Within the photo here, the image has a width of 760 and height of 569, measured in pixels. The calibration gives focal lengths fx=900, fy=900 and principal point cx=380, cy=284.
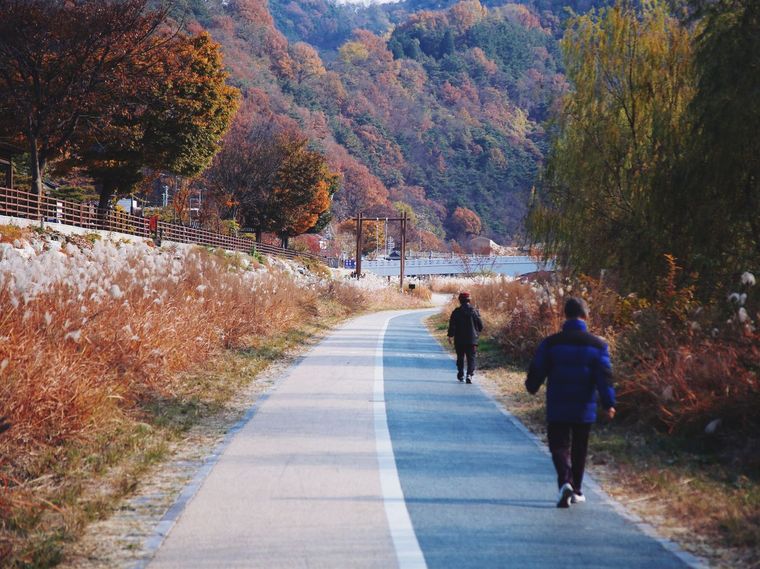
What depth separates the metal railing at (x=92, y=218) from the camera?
106 feet

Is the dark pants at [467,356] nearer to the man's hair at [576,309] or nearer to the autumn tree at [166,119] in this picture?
the man's hair at [576,309]

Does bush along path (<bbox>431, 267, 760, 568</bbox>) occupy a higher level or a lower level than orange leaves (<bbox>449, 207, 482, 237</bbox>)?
lower

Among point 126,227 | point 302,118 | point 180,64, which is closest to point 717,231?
point 126,227

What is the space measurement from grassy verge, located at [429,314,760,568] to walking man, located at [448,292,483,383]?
4624mm

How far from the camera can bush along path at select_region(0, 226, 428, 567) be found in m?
7.50

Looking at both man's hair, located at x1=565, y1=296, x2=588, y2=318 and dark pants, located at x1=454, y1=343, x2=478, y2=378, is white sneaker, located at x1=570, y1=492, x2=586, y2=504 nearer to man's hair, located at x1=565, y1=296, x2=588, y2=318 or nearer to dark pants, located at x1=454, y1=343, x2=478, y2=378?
man's hair, located at x1=565, y1=296, x2=588, y2=318

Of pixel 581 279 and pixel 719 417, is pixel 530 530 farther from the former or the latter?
pixel 581 279

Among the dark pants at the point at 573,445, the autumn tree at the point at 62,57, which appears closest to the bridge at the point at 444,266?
the autumn tree at the point at 62,57

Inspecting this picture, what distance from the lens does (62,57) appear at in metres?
38.5

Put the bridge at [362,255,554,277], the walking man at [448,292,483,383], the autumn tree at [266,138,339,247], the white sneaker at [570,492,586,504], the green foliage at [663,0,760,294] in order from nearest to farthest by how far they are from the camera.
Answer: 1. the white sneaker at [570,492,586,504]
2. the green foliage at [663,0,760,294]
3. the walking man at [448,292,483,383]
4. the autumn tree at [266,138,339,247]
5. the bridge at [362,255,554,277]

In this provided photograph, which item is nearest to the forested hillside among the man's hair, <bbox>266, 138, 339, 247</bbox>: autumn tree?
<bbox>266, 138, 339, 247</bbox>: autumn tree

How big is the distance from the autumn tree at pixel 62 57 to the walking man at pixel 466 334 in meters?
26.4

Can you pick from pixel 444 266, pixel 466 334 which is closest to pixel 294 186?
pixel 444 266

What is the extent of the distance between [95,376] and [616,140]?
1411 cm
